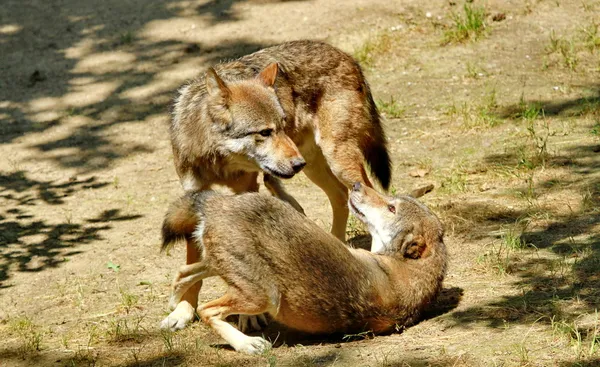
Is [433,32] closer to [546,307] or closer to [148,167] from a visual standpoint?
[148,167]

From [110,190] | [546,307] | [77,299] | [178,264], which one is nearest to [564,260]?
[546,307]

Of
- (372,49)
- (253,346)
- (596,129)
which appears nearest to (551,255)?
(253,346)

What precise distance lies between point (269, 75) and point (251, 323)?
2012mm

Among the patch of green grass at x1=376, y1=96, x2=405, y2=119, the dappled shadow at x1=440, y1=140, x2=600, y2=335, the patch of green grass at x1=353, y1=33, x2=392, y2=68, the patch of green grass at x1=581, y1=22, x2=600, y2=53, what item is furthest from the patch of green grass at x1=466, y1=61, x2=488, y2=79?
the dappled shadow at x1=440, y1=140, x2=600, y2=335

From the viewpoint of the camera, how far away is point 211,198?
20.0 feet

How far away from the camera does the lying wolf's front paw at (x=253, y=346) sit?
5.76 m

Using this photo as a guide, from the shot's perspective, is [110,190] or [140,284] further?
[110,190]

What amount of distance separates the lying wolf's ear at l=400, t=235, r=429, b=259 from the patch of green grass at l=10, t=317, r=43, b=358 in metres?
2.68

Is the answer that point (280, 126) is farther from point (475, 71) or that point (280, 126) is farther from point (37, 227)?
point (475, 71)

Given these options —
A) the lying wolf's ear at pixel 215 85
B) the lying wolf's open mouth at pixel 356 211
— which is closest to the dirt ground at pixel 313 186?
the lying wolf's open mouth at pixel 356 211

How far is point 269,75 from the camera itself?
712cm

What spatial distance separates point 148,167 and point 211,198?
14.4 ft

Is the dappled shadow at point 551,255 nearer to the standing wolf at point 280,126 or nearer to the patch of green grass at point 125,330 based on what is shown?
the standing wolf at point 280,126

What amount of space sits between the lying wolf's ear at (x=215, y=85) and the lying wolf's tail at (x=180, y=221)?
1.03 meters
